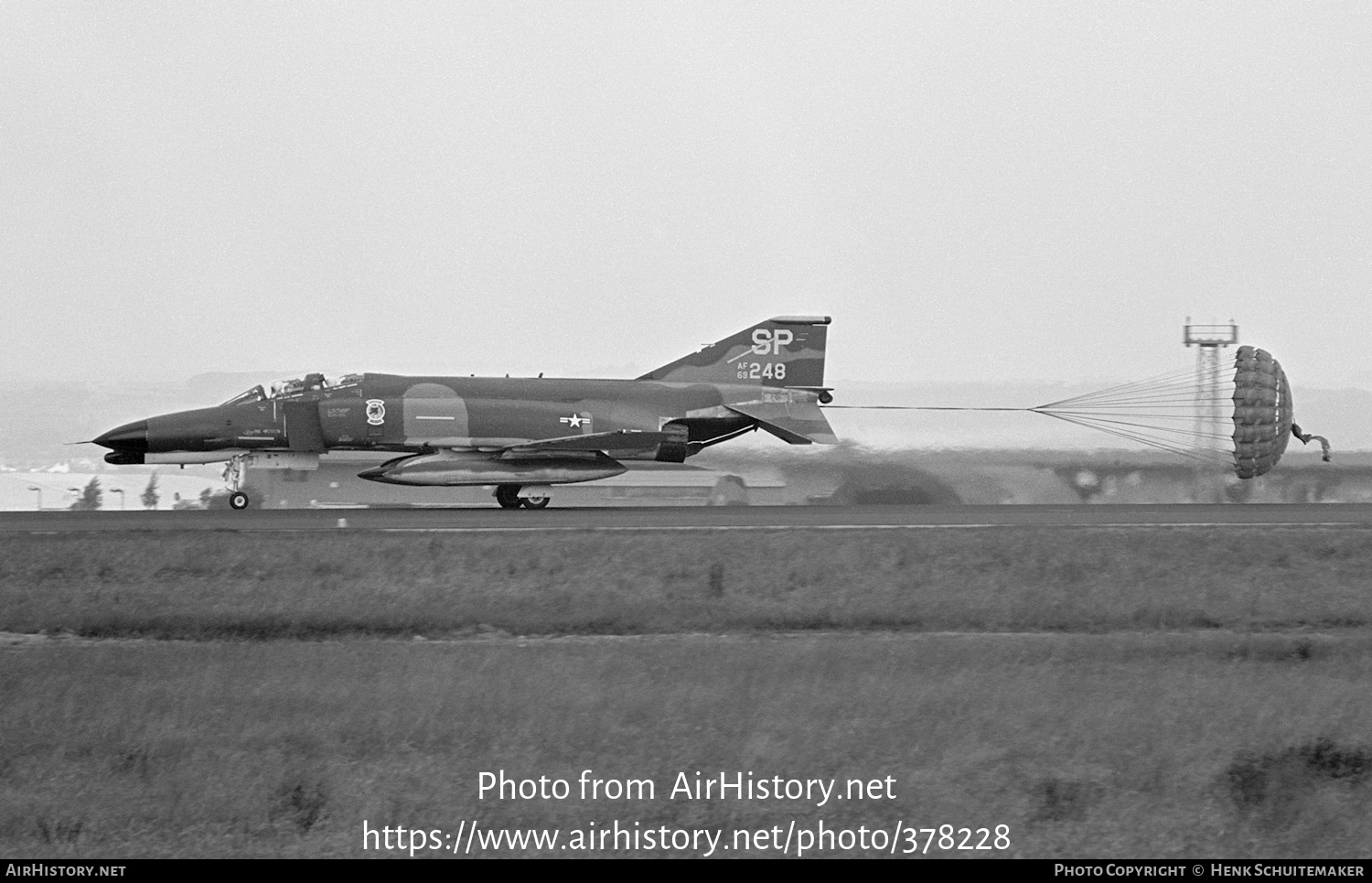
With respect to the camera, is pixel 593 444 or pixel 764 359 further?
pixel 764 359

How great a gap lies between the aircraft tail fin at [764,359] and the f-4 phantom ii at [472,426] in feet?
2.94

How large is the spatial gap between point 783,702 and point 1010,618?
14.2ft

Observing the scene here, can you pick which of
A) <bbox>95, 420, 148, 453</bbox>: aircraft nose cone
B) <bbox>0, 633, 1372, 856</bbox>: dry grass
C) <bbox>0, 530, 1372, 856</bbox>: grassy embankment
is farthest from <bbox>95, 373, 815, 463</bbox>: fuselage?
<bbox>0, 633, 1372, 856</bbox>: dry grass

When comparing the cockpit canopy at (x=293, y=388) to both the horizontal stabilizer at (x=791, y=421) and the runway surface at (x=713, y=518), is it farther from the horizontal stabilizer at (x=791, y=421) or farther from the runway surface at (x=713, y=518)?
the horizontal stabilizer at (x=791, y=421)

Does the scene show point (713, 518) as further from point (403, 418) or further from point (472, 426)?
point (403, 418)

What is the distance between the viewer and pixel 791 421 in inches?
1012

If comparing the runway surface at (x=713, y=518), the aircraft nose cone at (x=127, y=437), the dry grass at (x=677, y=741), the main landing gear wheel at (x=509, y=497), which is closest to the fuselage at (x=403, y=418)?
the aircraft nose cone at (x=127, y=437)

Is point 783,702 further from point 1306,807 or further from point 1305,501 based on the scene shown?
point 1305,501

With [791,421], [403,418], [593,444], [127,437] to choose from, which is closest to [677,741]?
[593,444]

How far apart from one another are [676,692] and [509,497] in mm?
12345

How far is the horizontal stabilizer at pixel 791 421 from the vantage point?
2558cm

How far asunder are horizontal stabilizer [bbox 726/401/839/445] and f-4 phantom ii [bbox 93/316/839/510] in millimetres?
23

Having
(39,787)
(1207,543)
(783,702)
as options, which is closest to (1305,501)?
(1207,543)

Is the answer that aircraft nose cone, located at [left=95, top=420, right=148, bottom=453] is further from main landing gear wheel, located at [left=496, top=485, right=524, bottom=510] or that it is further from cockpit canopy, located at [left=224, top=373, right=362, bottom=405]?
main landing gear wheel, located at [left=496, top=485, right=524, bottom=510]
